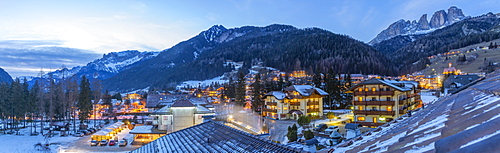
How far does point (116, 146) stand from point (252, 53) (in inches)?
6426

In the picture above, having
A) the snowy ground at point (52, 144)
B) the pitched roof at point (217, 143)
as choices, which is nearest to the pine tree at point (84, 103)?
the snowy ground at point (52, 144)

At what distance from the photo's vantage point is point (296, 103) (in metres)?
39.9

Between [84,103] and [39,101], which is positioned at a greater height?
[39,101]

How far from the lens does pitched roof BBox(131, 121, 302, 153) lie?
25.1ft

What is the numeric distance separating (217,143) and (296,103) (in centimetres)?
3151

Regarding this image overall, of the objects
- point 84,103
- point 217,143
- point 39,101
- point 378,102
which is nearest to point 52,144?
point 84,103

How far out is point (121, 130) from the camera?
40.8 m

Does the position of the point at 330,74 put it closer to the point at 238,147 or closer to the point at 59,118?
the point at 238,147

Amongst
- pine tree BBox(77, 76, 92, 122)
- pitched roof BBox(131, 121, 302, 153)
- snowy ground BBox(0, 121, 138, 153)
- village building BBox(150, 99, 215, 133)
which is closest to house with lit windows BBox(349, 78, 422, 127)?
village building BBox(150, 99, 215, 133)

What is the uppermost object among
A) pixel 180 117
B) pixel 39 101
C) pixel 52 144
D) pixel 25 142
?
pixel 39 101

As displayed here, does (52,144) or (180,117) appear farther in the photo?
(180,117)

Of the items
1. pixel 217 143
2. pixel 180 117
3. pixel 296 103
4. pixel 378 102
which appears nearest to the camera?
pixel 217 143

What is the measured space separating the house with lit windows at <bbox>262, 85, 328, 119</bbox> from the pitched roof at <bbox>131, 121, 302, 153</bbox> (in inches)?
1106

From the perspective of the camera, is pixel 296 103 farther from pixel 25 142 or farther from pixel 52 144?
pixel 25 142
